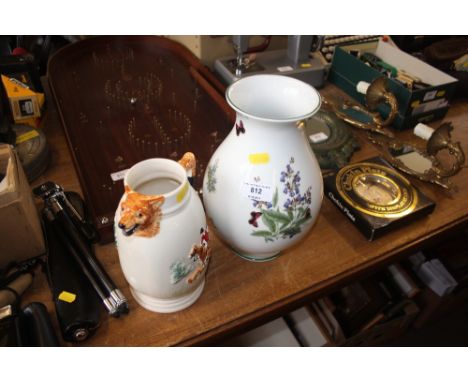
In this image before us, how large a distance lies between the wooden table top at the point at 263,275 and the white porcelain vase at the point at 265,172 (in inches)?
3.1

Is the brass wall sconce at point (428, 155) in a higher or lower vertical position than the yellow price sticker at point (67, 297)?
higher

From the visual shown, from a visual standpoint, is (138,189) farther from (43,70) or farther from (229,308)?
(43,70)

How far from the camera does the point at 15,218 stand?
0.61m

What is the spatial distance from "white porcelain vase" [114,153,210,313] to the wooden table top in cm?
6

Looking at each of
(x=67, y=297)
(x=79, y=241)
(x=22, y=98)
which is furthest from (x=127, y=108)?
(x=67, y=297)

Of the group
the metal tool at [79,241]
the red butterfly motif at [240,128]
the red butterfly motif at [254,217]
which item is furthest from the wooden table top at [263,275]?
the red butterfly motif at [240,128]

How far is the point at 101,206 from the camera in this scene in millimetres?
Answer: 739

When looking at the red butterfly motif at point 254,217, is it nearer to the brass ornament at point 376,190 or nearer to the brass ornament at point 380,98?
the brass ornament at point 376,190

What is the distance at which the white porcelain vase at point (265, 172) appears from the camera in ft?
1.82

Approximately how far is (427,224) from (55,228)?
74 centimetres

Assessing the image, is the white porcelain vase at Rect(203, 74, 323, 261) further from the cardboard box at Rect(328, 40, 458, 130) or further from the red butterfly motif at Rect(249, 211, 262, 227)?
the cardboard box at Rect(328, 40, 458, 130)

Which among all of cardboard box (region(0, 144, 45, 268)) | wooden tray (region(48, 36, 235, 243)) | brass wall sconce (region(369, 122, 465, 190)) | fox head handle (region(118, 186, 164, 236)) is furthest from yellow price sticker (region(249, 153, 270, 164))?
brass wall sconce (region(369, 122, 465, 190))

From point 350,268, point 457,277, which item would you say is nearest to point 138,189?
point 350,268

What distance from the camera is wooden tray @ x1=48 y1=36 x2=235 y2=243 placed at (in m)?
0.83
